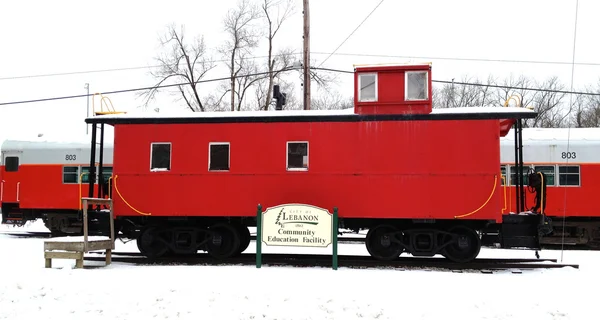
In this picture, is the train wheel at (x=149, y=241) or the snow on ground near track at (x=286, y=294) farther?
the train wheel at (x=149, y=241)

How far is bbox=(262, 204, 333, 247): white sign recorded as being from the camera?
392 inches

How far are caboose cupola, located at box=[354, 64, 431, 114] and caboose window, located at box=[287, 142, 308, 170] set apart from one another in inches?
56.3

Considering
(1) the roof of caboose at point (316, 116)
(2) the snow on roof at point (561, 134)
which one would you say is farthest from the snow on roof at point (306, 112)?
(2) the snow on roof at point (561, 134)

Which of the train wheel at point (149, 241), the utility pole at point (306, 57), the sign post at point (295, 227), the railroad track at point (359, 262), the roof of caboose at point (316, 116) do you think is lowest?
the railroad track at point (359, 262)

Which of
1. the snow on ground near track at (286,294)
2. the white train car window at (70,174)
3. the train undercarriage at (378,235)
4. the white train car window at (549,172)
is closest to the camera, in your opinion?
the snow on ground near track at (286,294)

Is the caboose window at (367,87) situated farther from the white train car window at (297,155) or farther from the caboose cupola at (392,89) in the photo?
the white train car window at (297,155)

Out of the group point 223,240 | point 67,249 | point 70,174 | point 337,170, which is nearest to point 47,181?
point 70,174

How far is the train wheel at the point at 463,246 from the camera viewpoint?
424 inches

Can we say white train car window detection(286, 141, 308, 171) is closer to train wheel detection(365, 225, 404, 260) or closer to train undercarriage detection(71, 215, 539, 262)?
train undercarriage detection(71, 215, 539, 262)

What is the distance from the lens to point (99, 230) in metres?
11.4

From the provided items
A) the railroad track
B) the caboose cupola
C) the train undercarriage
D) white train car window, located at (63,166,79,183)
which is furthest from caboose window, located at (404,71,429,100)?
white train car window, located at (63,166,79,183)

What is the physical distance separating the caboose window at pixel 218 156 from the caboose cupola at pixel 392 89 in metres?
3.08

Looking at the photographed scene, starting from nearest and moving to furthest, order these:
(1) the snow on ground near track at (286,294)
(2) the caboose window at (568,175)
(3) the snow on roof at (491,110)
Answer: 1. (1) the snow on ground near track at (286,294)
2. (3) the snow on roof at (491,110)
3. (2) the caboose window at (568,175)

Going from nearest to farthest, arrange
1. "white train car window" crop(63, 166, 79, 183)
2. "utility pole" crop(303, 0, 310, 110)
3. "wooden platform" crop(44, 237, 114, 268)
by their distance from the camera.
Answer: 1. "wooden platform" crop(44, 237, 114, 268)
2. "utility pole" crop(303, 0, 310, 110)
3. "white train car window" crop(63, 166, 79, 183)
